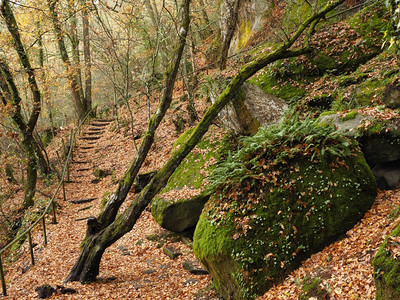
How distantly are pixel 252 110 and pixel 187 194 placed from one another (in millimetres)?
3602

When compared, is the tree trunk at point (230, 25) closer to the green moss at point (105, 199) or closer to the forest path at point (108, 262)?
the forest path at point (108, 262)

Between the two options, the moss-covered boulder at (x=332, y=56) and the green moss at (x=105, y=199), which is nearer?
the moss-covered boulder at (x=332, y=56)

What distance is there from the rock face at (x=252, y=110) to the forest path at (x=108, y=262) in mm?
4323

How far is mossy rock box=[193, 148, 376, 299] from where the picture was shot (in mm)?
4887

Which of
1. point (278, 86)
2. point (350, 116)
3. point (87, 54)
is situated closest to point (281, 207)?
point (350, 116)

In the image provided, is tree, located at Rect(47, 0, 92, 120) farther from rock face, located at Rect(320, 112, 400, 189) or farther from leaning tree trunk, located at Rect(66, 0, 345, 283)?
rock face, located at Rect(320, 112, 400, 189)

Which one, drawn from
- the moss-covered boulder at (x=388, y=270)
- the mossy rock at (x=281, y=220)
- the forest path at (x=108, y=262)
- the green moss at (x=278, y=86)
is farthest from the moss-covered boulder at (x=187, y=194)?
the moss-covered boulder at (x=388, y=270)

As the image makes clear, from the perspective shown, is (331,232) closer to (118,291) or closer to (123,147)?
(118,291)

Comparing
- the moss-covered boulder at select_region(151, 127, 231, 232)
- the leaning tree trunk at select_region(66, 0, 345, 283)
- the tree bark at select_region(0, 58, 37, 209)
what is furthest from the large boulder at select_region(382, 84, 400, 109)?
the tree bark at select_region(0, 58, 37, 209)

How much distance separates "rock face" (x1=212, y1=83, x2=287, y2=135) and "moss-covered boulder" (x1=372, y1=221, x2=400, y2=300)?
6.47m

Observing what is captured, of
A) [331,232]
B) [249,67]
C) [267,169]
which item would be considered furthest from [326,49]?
[331,232]

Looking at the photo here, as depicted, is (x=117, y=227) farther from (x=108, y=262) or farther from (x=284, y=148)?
(x=284, y=148)

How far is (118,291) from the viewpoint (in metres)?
6.29

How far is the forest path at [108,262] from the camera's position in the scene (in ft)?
20.5
